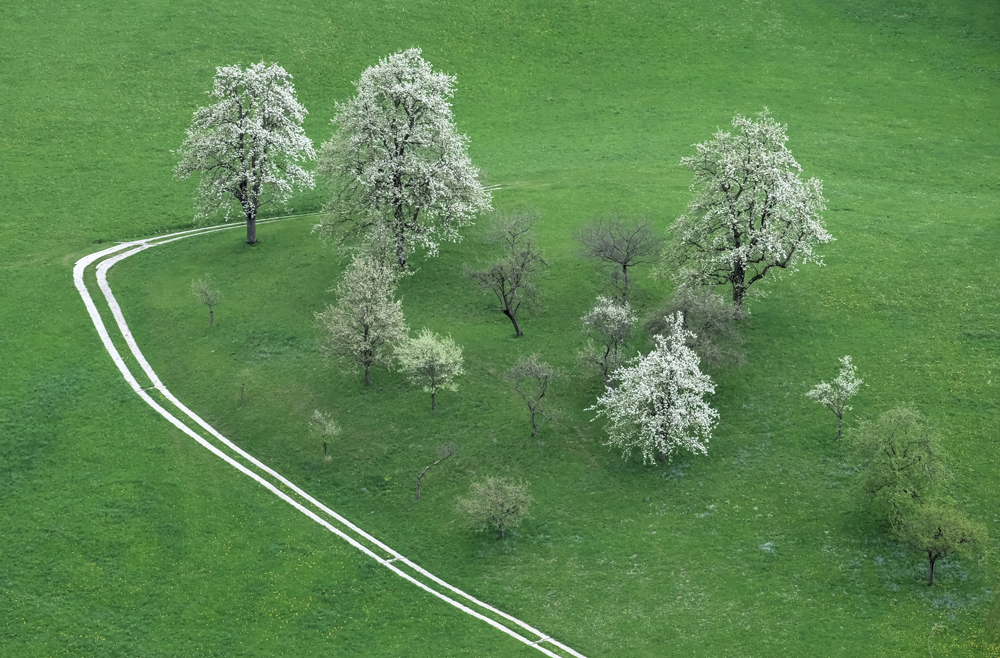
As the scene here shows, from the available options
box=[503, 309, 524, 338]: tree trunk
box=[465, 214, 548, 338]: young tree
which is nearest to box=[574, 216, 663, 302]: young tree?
box=[465, 214, 548, 338]: young tree

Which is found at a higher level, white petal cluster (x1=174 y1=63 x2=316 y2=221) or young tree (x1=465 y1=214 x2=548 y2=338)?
white petal cluster (x1=174 y1=63 x2=316 y2=221)

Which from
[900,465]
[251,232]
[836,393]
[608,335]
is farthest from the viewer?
[251,232]

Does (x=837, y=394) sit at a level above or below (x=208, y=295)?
above

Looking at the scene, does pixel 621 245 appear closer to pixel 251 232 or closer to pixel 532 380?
pixel 532 380

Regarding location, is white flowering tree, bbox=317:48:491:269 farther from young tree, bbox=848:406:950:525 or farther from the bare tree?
young tree, bbox=848:406:950:525

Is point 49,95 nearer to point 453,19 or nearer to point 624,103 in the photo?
point 453,19

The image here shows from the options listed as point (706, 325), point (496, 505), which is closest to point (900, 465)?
point (706, 325)

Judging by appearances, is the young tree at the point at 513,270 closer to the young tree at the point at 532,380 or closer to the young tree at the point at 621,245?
the young tree at the point at 621,245
